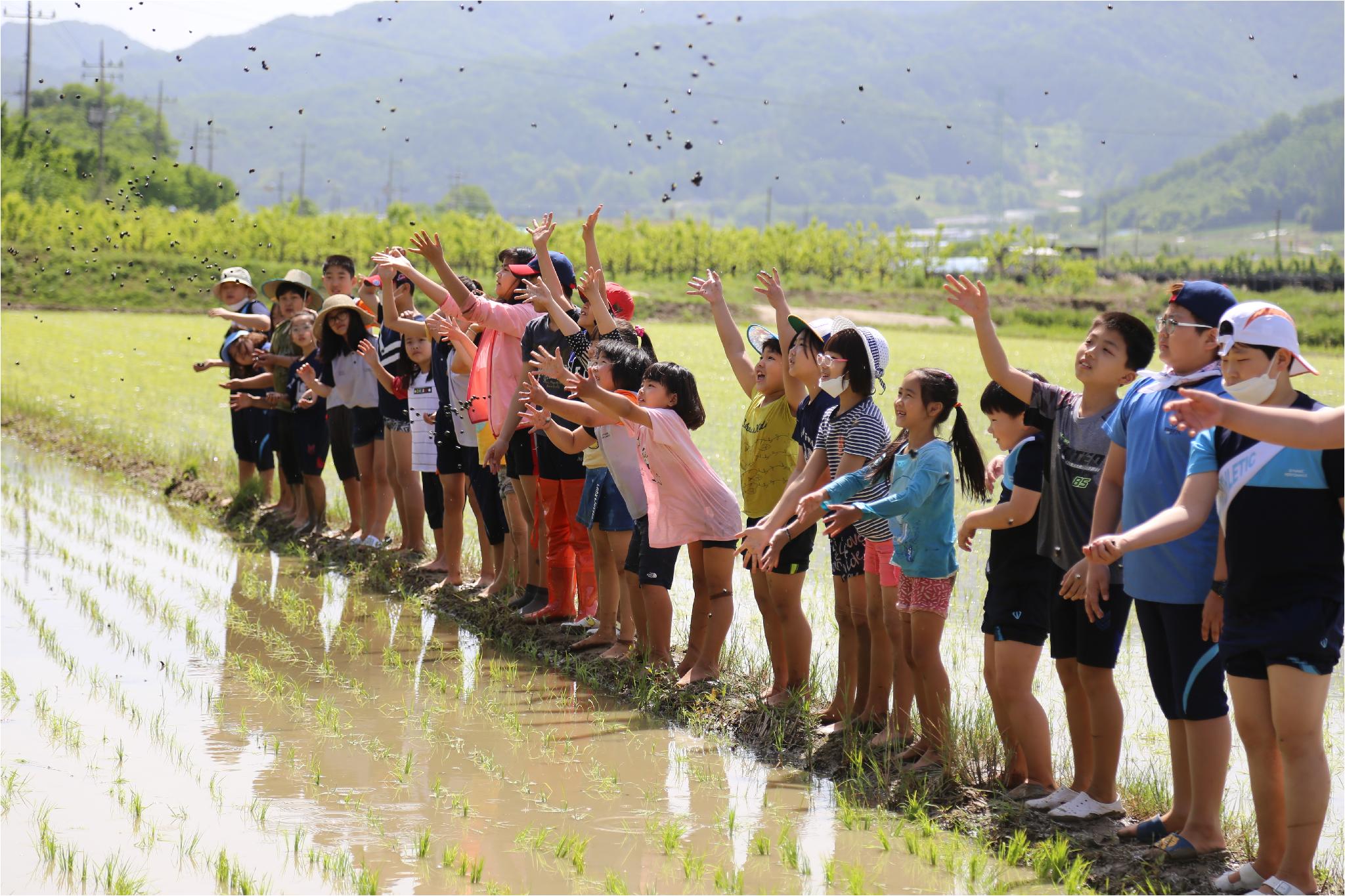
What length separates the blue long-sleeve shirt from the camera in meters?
5.09

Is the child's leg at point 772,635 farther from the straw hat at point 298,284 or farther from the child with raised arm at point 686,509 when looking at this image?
the straw hat at point 298,284

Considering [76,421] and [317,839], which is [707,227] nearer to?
[76,421]

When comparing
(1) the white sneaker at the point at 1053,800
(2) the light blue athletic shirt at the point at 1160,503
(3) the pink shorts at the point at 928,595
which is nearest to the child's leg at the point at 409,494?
(3) the pink shorts at the point at 928,595


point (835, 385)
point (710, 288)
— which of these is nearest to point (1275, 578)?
point (835, 385)

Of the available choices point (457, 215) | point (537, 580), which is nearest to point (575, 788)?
point (537, 580)

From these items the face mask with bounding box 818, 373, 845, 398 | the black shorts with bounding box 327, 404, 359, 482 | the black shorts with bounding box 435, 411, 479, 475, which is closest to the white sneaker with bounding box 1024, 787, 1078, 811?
the face mask with bounding box 818, 373, 845, 398

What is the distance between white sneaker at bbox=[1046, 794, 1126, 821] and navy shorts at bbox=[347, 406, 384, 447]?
6.17 metres

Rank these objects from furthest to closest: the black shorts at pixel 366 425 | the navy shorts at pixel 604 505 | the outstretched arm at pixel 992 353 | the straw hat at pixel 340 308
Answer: the black shorts at pixel 366 425 → the straw hat at pixel 340 308 → the navy shorts at pixel 604 505 → the outstretched arm at pixel 992 353

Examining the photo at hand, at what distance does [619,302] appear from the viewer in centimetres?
750

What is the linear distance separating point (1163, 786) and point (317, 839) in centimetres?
311

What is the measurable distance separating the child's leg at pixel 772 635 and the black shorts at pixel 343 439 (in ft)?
15.1

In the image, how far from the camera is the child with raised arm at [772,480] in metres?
6.00

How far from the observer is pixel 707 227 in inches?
3236

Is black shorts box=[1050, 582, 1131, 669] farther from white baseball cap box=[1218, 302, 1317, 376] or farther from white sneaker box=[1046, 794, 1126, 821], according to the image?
white baseball cap box=[1218, 302, 1317, 376]
